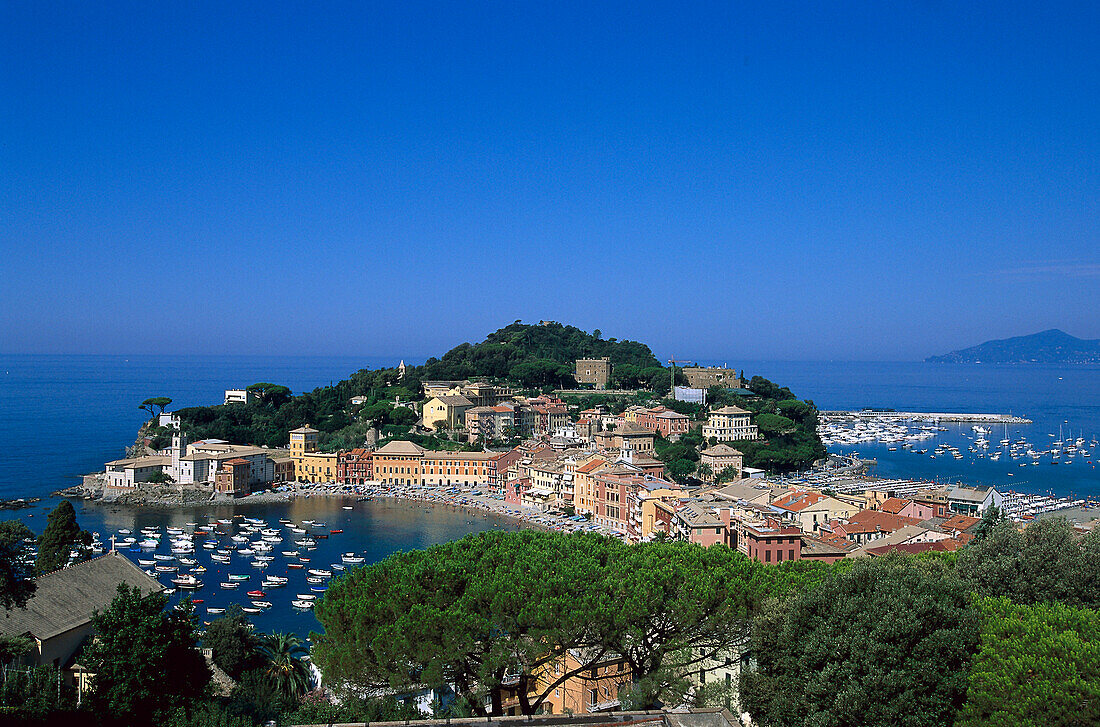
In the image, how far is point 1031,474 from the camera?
103 ft

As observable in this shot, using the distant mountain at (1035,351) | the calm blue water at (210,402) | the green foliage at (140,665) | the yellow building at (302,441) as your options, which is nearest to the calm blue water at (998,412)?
the calm blue water at (210,402)

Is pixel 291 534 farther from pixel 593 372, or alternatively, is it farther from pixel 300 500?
pixel 593 372

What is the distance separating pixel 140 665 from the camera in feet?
19.6

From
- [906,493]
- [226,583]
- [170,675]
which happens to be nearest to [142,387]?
[226,583]

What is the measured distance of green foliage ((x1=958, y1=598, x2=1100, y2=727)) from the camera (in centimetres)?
401

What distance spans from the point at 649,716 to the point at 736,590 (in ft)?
6.22

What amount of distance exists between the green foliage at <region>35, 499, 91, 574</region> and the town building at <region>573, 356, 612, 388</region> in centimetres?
2919

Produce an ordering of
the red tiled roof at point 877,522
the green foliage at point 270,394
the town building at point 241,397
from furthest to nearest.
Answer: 1. the green foliage at point 270,394
2. the town building at point 241,397
3. the red tiled roof at point 877,522

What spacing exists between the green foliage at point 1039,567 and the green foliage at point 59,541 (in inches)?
549

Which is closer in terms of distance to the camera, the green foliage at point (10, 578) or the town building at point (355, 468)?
the green foliage at point (10, 578)

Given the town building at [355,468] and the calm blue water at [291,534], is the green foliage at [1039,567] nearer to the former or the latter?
the calm blue water at [291,534]

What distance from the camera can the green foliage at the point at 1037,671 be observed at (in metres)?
4.01

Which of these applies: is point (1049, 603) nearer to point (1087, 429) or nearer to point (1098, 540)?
point (1098, 540)

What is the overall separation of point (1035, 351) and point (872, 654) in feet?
673
